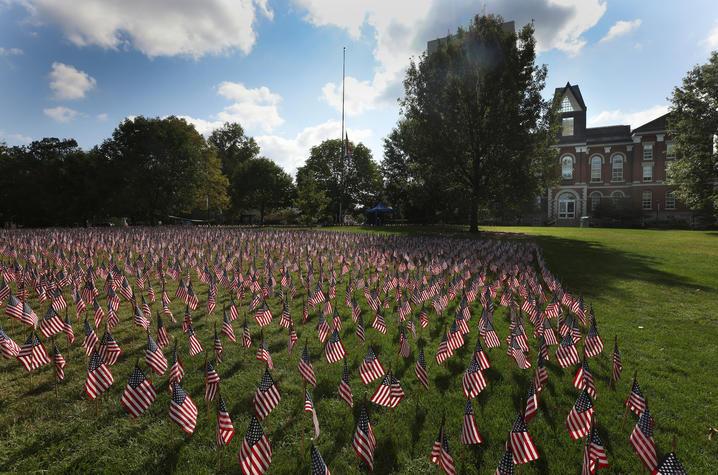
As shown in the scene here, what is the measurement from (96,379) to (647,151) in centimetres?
7161

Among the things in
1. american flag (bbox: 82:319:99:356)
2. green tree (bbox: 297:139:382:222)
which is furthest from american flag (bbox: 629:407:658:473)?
green tree (bbox: 297:139:382:222)

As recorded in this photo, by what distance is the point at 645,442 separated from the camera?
11.1 ft

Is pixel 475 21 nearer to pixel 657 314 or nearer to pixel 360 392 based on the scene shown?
pixel 657 314

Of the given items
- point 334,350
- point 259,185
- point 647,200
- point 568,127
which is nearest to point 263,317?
point 334,350

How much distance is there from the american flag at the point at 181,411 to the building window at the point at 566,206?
66.4 m

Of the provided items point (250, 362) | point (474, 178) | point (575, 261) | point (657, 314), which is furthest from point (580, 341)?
point (474, 178)

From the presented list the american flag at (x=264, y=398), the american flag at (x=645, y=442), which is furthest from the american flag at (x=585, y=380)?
the american flag at (x=264, y=398)

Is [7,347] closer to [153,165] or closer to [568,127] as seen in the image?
[153,165]

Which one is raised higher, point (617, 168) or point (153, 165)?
point (617, 168)

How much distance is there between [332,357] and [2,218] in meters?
59.3

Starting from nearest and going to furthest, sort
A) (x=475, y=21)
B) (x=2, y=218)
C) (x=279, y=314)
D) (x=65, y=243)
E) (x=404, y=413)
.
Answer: (x=404, y=413)
(x=279, y=314)
(x=65, y=243)
(x=475, y=21)
(x=2, y=218)

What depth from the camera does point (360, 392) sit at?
5.14m

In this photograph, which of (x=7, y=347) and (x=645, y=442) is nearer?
(x=645, y=442)

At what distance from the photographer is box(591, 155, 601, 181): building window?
59.1 m
